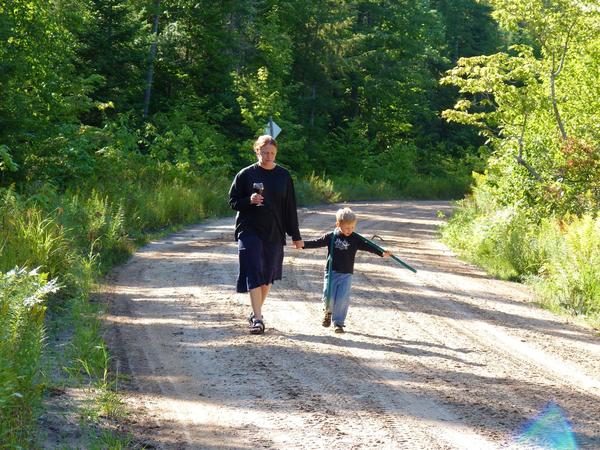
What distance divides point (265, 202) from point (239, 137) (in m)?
32.7

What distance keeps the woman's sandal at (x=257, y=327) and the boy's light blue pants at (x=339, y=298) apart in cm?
81

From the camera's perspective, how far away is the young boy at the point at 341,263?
31.8ft

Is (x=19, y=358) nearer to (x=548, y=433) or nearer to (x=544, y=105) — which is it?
(x=548, y=433)

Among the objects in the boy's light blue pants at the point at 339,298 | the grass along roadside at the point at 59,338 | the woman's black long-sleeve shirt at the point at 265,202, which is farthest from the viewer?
the boy's light blue pants at the point at 339,298

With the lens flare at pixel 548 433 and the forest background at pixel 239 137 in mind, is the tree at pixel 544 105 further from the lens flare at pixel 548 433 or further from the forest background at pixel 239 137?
the lens flare at pixel 548 433

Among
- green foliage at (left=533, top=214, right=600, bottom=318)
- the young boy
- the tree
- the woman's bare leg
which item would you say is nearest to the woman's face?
the young boy

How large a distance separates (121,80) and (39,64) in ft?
49.6

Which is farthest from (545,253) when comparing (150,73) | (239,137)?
(239,137)

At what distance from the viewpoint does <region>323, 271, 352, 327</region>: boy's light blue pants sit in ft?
31.8

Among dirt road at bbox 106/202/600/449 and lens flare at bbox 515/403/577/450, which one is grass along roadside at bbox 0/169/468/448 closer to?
dirt road at bbox 106/202/600/449

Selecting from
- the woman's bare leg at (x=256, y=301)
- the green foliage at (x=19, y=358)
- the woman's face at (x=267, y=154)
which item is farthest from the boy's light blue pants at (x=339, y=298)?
the green foliage at (x=19, y=358)

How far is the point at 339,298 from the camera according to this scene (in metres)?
9.70

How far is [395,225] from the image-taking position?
2566 cm

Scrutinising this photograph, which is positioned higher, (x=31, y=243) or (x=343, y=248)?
(x=343, y=248)
